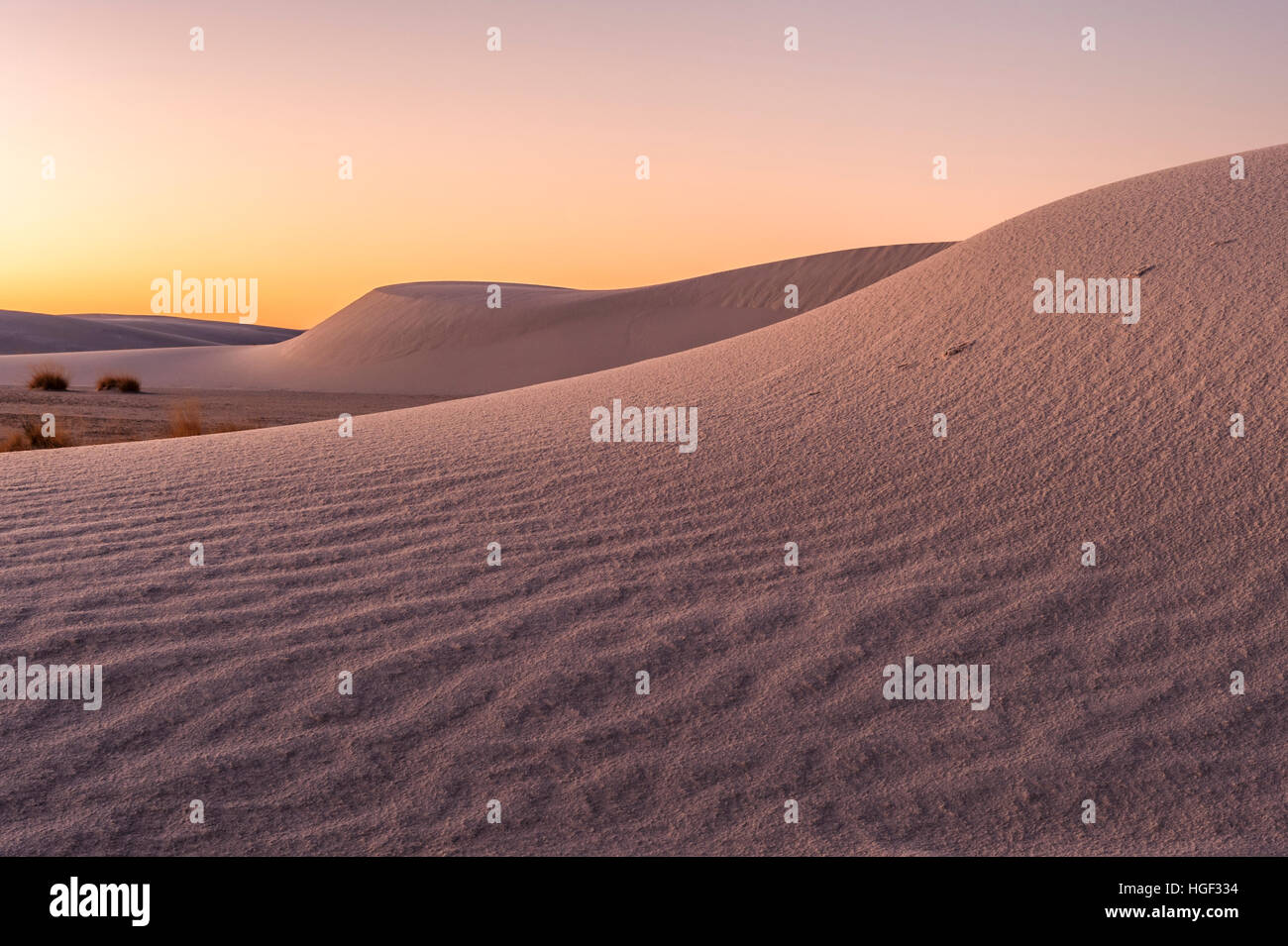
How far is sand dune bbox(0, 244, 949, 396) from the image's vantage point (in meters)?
46.2

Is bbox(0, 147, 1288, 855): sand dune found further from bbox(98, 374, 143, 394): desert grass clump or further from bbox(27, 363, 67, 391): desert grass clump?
bbox(98, 374, 143, 394): desert grass clump

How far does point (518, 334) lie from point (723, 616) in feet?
158

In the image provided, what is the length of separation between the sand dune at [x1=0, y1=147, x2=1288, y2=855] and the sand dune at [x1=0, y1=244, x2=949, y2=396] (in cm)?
3655

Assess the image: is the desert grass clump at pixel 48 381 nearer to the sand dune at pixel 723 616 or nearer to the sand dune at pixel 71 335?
the sand dune at pixel 723 616

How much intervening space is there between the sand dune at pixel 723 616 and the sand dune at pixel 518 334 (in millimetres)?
36547

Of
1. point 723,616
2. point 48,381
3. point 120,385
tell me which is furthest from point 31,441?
point 120,385

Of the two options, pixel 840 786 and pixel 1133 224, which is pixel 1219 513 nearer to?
pixel 840 786

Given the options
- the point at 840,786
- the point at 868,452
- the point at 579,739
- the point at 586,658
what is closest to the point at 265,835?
the point at 579,739

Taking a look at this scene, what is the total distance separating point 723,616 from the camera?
4.25 meters

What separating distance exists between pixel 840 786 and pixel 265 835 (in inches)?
67.9

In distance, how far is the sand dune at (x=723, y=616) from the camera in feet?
10.3

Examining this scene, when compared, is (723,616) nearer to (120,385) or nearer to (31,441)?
(31,441)

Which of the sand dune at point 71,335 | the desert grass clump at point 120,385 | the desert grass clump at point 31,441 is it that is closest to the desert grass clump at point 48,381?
the desert grass clump at point 120,385
